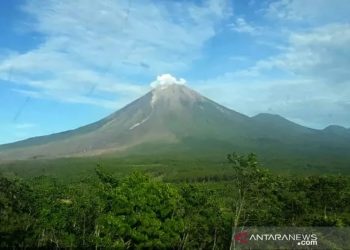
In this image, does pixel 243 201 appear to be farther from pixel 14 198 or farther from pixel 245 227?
pixel 14 198

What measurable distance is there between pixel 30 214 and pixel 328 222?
26.2m

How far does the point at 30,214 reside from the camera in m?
48.0

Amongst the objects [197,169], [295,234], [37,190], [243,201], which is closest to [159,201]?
[243,201]

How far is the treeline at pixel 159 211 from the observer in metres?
42.5

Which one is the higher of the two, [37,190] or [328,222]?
[37,190]

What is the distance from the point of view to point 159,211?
145 feet

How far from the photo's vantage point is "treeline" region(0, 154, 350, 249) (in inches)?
1672

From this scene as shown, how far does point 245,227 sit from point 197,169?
122 meters

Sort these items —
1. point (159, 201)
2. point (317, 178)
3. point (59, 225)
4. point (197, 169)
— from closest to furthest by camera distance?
point (159, 201) → point (59, 225) → point (317, 178) → point (197, 169)

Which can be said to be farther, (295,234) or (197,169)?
(197,169)

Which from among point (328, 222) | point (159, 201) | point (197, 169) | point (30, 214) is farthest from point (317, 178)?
point (197, 169)

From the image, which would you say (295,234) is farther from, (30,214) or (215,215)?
(30,214)

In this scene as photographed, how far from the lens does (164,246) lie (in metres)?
42.8

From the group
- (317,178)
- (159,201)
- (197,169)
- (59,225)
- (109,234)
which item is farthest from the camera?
(197,169)
